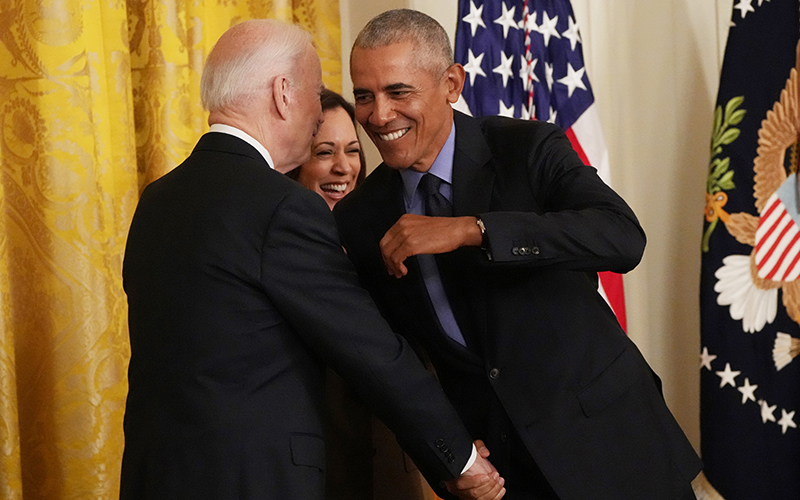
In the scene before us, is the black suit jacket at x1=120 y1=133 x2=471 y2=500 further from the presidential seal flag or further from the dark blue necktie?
the presidential seal flag

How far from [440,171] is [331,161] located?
89 centimetres

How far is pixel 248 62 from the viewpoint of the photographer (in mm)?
1805

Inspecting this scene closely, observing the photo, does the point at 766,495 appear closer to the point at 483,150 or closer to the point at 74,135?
the point at 483,150

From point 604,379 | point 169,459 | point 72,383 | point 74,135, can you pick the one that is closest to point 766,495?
point 604,379

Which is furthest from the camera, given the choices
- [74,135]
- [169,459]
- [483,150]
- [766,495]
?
[766,495]

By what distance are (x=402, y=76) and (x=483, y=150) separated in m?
0.29

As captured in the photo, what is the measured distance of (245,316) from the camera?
1.62 m

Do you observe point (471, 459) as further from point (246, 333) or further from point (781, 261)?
point (781, 261)

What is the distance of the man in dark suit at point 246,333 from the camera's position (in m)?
1.60

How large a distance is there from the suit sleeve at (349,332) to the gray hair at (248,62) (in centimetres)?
33

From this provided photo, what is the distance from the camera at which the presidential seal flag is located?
9.88 ft

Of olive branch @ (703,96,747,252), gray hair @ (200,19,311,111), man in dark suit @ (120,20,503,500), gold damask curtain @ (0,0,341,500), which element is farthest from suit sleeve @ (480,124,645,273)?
gold damask curtain @ (0,0,341,500)

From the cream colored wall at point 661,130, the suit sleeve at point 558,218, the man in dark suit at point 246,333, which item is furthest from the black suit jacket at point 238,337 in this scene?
the cream colored wall at point 661,130

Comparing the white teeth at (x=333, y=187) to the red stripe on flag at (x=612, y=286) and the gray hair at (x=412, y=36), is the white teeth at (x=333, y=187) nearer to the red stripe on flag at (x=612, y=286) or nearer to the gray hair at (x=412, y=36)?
the gray hair at (x=412, y=36)
